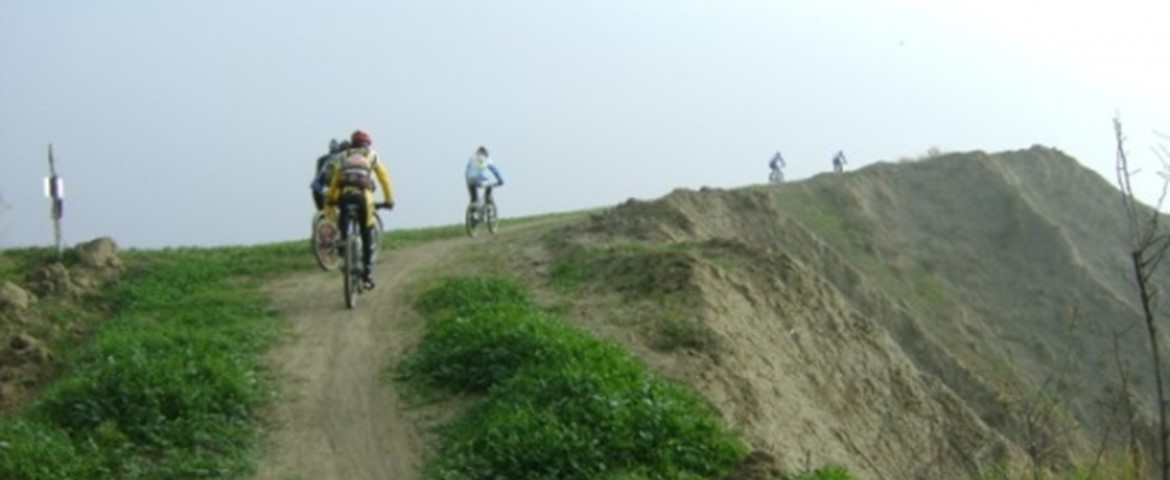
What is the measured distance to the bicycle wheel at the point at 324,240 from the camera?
54.8 ft

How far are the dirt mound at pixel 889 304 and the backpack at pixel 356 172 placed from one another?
253cm

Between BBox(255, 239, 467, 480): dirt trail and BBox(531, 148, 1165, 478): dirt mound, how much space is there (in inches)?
81.0

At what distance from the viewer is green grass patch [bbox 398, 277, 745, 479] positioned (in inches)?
374

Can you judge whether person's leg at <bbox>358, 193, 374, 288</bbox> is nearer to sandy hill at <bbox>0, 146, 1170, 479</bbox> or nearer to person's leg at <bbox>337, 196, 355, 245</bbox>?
person's leg at <bbox>337, 196, 355, 245</bbox>

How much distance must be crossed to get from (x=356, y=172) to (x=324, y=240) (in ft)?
4.90

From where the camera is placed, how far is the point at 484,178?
80.3 feet

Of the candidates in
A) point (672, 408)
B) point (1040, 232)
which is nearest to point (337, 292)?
point (672, 408)

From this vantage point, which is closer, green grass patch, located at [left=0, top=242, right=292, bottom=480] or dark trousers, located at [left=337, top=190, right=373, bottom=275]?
green grass patch, located at [left=0, top=242, right=292, bottom=480]

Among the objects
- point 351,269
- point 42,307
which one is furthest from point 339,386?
point 42,307

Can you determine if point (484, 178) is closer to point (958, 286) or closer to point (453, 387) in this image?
point (453, 387)

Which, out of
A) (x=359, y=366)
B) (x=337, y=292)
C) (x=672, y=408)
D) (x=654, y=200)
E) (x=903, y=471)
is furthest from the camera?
(x=654, y=200)

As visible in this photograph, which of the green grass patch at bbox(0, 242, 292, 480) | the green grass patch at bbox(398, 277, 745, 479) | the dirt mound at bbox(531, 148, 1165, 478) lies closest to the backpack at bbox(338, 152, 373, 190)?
A: the green grass patch at bbox(0, 242, 292, 480)

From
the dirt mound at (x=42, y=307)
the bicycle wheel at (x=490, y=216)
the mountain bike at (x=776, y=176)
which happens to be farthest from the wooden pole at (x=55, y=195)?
the mountain bike at (x=776, y=176)

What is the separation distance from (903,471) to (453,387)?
5.56 metres
